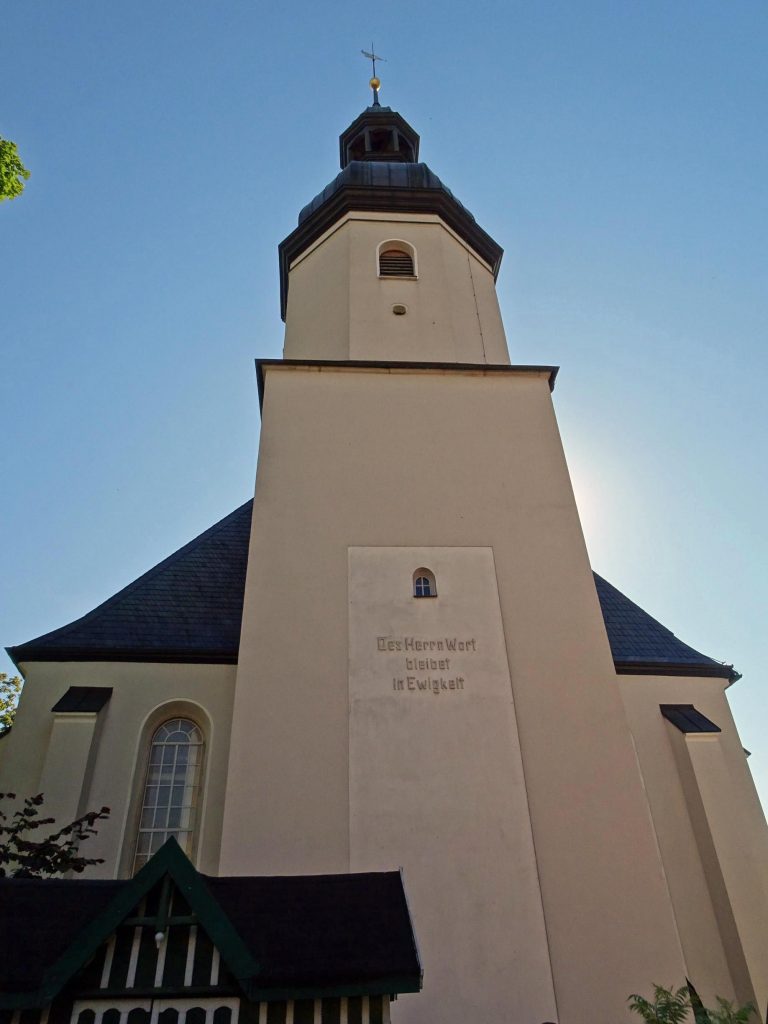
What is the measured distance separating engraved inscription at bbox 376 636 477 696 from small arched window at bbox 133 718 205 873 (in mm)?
3134

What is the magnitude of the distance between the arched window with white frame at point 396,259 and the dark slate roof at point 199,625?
17.2ft

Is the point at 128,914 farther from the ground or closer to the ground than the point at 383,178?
closer to the ground

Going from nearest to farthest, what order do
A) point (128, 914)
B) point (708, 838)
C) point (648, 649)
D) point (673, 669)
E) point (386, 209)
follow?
point (128, 914) → point (708, 838) → point (673, 669) → point (648, 649) → point (386, 209)

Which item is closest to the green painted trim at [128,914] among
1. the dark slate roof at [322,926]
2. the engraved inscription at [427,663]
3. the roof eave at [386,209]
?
the dark slate roof at [322,926]

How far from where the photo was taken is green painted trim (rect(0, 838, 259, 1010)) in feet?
15.4

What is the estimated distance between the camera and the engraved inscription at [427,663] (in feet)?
28.3

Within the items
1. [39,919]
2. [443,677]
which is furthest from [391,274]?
[39,919]

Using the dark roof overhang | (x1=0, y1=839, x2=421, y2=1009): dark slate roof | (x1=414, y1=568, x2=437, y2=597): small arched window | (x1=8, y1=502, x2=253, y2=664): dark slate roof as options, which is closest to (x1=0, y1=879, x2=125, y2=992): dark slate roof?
(x1=0, y1=839, x2=421, y2=1009): dark slate roof

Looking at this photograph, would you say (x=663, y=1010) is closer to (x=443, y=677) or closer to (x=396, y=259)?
(x=443, y=677)

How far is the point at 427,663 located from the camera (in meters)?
8.80

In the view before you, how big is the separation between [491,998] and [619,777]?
263 centimetres

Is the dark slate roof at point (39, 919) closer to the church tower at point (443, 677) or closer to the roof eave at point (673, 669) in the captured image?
the church tower at point (443, 677)

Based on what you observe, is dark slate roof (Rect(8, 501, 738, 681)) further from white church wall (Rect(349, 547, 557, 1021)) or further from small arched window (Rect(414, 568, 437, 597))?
small arched window (Rect(414, 568, 437, 597))

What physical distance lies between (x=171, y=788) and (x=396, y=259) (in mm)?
9435
